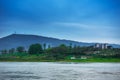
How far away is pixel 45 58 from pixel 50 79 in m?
110

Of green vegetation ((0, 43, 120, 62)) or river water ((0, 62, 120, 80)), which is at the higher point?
green vegetation ((0, 43, 120, 62))

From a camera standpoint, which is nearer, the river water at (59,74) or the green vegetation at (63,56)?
the river water at (59,74)

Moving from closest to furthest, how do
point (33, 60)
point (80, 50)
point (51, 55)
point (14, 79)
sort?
point (14, 79)
point (33, 60)
point (51, 55)
point (80, 50)

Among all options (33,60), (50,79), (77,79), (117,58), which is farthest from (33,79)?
(117,58)

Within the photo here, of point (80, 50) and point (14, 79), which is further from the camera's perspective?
point (80, 50)

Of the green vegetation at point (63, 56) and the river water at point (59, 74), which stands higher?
the green vegetation at point (63, 56)

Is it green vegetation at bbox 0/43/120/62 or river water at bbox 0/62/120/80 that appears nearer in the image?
river water at bbox 0/62/120/80

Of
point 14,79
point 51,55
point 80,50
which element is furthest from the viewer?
point 80,50

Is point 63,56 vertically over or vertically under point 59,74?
over

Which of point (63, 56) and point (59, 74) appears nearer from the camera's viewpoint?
point (59, 74)

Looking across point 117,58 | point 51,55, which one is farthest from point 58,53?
point 117,58

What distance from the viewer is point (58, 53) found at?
16400 centimetres

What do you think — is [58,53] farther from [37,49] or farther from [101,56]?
[101,56]

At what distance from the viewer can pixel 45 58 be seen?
152 meters
